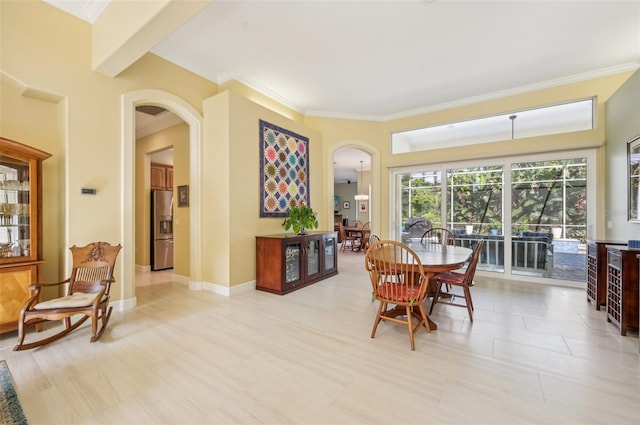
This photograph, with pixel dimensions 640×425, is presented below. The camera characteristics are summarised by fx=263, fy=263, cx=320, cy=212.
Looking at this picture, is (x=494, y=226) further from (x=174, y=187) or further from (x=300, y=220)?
(x=174, y=187)

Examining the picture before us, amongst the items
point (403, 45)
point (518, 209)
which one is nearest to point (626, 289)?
point (518, 209)

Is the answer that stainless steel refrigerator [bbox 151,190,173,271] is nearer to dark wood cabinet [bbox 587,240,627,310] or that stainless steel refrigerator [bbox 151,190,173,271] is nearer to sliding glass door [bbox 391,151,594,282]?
sliding glass door [bbox 391,151,594,282]

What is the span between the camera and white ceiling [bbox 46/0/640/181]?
2873mm

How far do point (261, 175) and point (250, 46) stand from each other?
1.84 meters

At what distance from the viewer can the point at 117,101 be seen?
10.8 ft

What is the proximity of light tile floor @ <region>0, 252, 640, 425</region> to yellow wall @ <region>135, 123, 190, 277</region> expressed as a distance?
64.1 inches

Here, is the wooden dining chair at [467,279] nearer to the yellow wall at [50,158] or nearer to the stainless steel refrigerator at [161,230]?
the yellow wall at [50,158]

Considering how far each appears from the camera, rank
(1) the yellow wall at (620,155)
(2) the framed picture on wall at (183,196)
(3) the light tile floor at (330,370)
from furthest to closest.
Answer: (2) the framed picture on wall at (183,196) → (1) the yellow wall at (620,155) → (3) the light tile floor at (330,370)

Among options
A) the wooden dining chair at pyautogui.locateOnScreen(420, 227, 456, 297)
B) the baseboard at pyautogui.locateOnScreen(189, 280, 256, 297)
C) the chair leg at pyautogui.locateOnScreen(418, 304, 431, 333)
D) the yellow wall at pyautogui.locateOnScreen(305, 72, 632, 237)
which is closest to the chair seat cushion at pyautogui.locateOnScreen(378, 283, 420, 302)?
the chair leg at pyautogui.locateOnScreen(418, 304, 431, 333)

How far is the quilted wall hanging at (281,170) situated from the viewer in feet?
14.7

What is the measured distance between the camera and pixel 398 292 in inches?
99.8

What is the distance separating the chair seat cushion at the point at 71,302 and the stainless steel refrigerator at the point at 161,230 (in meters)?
3.11

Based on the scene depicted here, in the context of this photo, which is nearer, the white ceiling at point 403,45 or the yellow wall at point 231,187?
the white ceiling at point 403,45

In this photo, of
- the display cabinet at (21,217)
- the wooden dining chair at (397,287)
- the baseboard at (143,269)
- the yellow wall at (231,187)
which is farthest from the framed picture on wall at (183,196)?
the wooden dining chair at (397,287)
